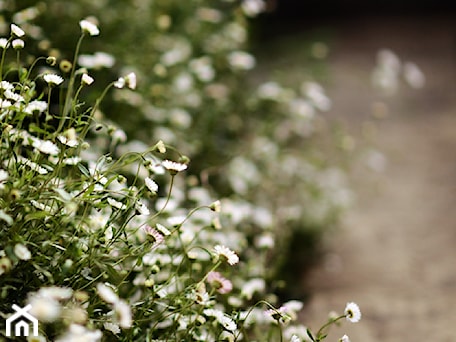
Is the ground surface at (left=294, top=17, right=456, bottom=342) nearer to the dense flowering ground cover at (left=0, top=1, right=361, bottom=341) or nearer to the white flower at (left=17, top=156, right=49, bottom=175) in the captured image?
the dense flowering ground cover at (left=0, top=1, right=361, bottom=341)

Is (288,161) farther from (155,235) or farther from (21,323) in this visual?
(21,323)

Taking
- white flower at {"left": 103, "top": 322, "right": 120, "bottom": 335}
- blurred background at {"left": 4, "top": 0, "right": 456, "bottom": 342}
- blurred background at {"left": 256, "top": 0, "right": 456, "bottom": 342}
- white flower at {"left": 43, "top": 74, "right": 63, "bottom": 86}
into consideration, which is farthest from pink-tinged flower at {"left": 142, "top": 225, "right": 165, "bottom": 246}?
blurred background at {"left": 256, "top": 0, "right": 456, "bottom": 342}

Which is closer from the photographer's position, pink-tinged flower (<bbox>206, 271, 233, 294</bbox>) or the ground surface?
pink-tinged flower (<bbox>206, 271, 233, 294</bbox>)

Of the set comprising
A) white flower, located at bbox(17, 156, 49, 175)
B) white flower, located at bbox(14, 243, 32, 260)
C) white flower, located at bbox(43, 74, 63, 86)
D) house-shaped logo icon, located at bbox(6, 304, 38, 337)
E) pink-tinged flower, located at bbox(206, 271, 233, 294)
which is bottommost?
house-shaped logo icon, located at bbox(6, 304, 38, 337)

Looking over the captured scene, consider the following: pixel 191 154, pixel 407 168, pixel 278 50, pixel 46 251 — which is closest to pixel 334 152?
pixel 407 168

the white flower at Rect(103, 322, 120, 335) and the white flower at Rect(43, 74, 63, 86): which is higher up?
the white flower at Rect(43, 74, 63, 86)

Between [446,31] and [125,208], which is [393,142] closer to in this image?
[446,31]

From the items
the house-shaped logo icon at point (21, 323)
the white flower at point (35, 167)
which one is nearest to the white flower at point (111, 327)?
the house-shaped logo icon at point (21, 323)

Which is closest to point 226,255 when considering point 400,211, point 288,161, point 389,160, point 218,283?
point 218,283
